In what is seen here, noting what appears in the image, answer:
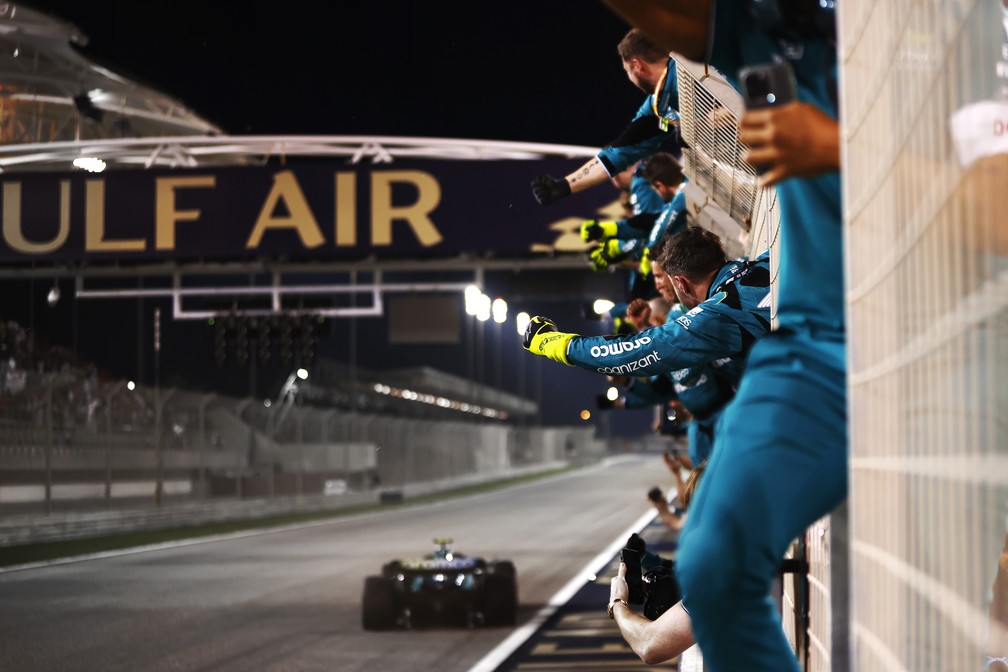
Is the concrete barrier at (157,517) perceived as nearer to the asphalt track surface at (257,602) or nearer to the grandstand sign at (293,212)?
the asphalt track surface at (257,602)

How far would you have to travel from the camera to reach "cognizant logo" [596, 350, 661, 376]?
3311 millimetres

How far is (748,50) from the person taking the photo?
223cm

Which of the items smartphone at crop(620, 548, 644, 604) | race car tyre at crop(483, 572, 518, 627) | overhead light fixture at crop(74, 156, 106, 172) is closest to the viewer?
smartphone at crop(620, 548, 644, 604)

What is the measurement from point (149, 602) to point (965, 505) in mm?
10853

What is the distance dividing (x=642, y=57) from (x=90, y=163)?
51.9 feet

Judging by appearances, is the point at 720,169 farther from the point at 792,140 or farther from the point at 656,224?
the point at 792,140

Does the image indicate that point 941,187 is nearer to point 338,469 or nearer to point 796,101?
point 796,101

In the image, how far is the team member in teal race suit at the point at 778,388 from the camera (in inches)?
80.8

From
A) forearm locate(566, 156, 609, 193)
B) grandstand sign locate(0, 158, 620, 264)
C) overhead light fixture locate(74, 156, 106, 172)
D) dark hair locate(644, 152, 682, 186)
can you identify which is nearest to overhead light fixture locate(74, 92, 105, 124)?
overhead light fixture locate(74, 156, 106, 172)

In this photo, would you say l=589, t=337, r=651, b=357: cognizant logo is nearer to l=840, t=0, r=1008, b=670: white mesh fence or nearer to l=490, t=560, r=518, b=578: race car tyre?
l=840, t=0, r=1008, b=670: white mesh fence

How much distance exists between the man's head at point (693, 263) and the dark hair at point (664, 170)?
2.61 meters

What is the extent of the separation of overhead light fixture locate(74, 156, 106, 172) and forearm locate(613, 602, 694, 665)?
1534cm

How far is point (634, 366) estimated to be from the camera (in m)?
3.35

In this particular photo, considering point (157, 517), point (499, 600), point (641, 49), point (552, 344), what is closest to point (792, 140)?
point (552, 344)
